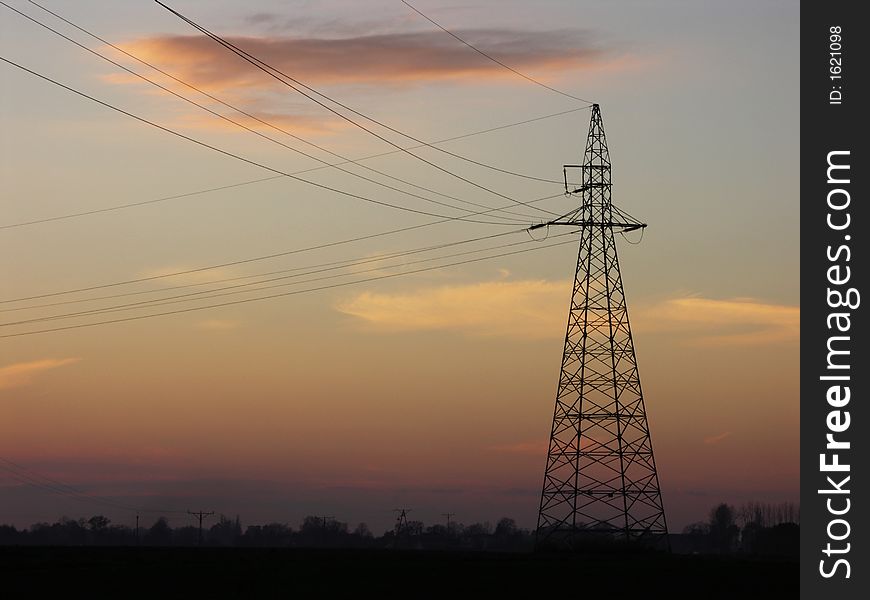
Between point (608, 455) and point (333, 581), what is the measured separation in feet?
82.4

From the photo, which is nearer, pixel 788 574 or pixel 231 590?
pixel 231 590

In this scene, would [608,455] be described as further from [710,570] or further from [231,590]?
[231,590]

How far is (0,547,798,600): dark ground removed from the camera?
2429 inches

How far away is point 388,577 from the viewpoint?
72000 mm

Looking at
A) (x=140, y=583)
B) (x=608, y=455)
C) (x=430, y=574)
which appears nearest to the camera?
Answer: (x=140, y=583)

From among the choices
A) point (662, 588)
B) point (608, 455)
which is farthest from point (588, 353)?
point (662, 588)

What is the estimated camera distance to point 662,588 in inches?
2616

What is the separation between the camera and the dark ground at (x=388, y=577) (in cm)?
6169
